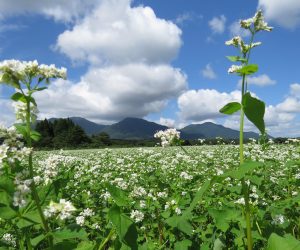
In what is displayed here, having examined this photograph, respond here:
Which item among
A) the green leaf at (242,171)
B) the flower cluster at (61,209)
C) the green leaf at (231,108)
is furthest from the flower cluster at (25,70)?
the green leaf at (242,171)

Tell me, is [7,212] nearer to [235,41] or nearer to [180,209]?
[235,41]

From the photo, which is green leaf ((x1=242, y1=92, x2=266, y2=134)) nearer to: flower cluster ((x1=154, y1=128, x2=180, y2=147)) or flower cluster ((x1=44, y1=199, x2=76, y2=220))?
flower cluster ((x1=44, y1=199, x2=76, y2=220))

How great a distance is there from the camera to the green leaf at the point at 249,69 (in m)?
3.18

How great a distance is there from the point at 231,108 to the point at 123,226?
1364mm

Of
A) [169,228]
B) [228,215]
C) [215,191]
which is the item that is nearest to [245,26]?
[228,215]

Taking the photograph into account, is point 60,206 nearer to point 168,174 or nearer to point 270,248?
point 270,248

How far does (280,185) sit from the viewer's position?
9086 mm

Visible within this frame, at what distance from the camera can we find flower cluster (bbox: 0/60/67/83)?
324cm

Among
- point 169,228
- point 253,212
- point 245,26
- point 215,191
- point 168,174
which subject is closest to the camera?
point 245,26

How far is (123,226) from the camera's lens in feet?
9.78

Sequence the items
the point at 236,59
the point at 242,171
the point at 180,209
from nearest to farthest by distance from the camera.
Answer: the point at 242,171, the point at 236,59, the point at 180,209

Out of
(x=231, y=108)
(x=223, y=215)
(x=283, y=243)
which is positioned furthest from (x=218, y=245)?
(x=231, y=108)

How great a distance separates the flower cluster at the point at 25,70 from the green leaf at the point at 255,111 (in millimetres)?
1922

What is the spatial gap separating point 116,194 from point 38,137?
847 mm
